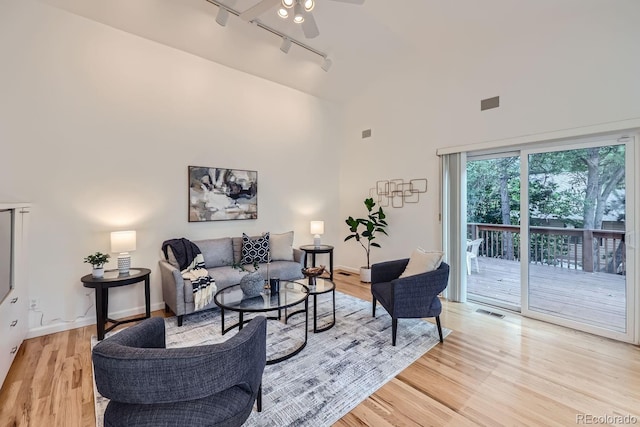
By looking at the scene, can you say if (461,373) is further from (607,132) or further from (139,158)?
(139,158)

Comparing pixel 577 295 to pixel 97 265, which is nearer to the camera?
pixel 97 265

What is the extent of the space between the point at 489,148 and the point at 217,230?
4108 mm

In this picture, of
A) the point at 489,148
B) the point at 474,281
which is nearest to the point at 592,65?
the point at 489,148

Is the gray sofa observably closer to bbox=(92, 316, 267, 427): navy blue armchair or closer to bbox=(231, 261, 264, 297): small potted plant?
bbox=(231, 261, 264, 297): small potted plant

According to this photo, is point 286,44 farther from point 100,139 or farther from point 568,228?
point 568,228

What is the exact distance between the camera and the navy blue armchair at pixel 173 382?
1194 millimetres

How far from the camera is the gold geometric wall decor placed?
4647 mm

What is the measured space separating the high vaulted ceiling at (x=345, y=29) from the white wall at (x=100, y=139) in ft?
0.84

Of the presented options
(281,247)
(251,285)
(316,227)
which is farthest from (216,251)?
(316,227)

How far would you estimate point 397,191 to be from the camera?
4.96 meters

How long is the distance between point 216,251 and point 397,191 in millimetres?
3172

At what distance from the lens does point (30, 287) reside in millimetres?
3006

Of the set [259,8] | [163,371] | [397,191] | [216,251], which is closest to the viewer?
[163,371]

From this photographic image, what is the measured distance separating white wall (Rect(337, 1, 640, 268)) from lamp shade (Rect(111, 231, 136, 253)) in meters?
3.90
